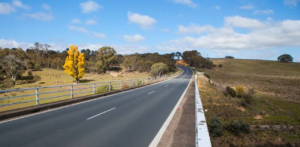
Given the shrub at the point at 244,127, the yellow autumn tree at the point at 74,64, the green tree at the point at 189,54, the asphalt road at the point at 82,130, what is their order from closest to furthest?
1. the asphalt road at the point at 82,130
2. the shrub at the point at 244,127
3. the yellow autumn tree at the point at 74,64
4. the green tree at the point at 189,54

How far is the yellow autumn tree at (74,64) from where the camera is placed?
51.9 meters

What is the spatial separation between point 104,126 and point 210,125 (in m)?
4.04

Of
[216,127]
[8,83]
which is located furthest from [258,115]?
[8,83]

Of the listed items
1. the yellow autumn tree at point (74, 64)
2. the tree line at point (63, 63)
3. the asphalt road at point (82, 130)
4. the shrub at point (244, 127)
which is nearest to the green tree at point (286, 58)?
the tree line at point (63, 63)

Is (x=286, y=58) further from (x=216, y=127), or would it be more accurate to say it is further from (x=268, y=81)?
(x=216, y=127)

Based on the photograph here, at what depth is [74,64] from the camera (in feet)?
173

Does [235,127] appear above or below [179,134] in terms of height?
below

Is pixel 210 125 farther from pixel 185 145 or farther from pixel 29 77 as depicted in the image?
pixel 29 77

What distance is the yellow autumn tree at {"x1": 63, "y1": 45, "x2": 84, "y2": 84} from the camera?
170ft

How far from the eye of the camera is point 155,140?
5758 mm

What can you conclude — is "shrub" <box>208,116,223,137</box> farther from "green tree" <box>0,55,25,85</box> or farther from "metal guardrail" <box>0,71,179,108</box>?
"green tree" <box>0,55,25,85</box>

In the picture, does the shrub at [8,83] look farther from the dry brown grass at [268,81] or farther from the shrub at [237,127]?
the dry brown grass at [268,81]

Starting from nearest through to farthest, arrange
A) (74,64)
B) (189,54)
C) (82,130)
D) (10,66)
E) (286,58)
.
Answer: (82,130)
(10,66)
(74,64)
(286,58)
(189,54)

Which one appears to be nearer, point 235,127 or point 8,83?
point 235,127
